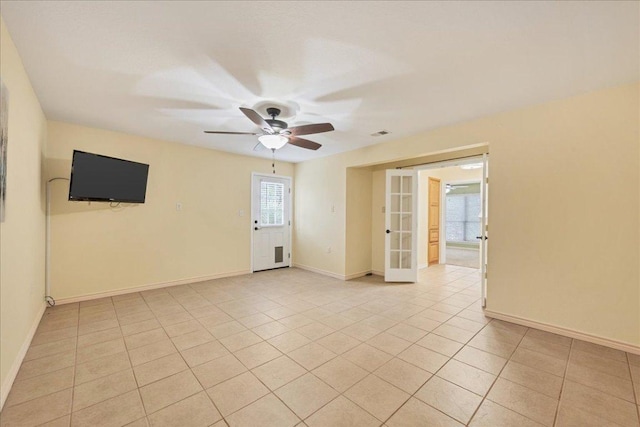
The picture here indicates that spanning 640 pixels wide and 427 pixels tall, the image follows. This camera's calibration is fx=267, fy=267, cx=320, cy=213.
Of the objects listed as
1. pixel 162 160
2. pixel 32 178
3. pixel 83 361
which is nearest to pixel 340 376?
pixel 83 361

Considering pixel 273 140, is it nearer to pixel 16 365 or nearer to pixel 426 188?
pixel 16 365

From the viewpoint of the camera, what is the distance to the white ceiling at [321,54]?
63.9 inches

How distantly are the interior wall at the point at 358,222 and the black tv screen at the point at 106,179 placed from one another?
343 cm

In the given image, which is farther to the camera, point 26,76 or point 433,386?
point 26,76

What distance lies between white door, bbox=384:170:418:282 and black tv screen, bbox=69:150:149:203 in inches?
160

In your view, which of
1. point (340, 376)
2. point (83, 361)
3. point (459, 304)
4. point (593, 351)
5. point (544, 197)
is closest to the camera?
point (340, 376)

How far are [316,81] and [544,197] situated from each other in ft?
8.92

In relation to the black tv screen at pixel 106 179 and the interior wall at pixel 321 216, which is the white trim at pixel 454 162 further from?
the black tv screen at pixel 106 179

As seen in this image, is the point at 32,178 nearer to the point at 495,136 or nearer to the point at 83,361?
the point at 83,361

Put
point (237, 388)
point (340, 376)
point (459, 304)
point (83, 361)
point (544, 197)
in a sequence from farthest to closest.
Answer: point (459, 304)
point (544, 197)
point (83, 361)
point (340, 376)
point (237, 388)

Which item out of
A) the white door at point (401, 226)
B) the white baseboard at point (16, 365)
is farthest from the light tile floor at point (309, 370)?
the white door at point (401, 226)

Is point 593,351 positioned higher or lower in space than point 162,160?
lower

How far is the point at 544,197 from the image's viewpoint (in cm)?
290

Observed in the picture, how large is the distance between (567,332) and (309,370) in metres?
2.71
